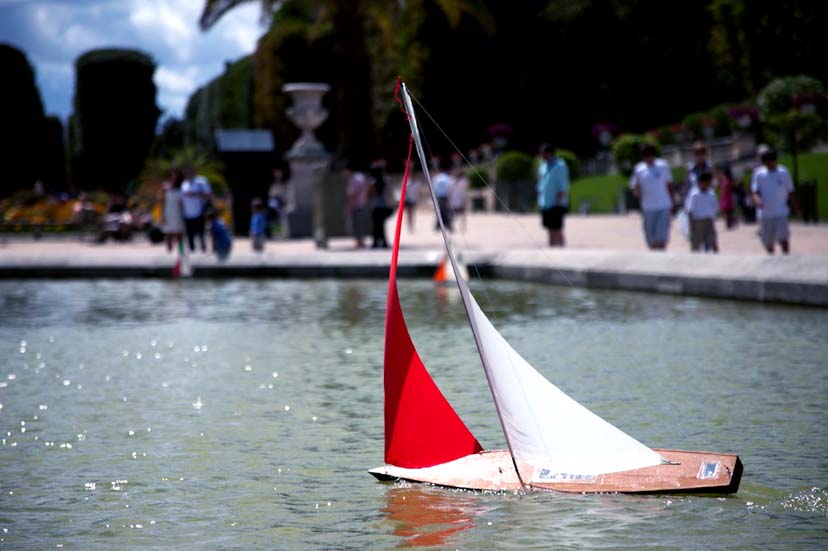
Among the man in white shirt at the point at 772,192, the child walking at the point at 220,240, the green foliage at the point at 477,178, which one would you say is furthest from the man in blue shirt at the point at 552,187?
the green foliage at the point at 477,178

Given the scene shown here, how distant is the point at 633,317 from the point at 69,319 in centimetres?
592

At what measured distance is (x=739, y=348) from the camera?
12.5 metres

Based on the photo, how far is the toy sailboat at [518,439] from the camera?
6812 mm

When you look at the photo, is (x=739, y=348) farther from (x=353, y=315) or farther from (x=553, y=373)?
(x=353, y=315)

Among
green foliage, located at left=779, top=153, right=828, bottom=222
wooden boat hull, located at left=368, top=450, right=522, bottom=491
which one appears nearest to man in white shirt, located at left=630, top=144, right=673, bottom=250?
wooden boat hull, located at left=368, top=450, right=522, bottom=491

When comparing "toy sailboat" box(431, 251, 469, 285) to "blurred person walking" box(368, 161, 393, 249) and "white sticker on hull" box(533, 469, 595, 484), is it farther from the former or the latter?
"white sticker on hull" box(533, 469, 595, 484)

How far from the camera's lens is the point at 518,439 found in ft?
22.6

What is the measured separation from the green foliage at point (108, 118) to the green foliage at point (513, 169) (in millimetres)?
35060

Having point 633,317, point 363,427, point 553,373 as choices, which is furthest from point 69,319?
point 363,427

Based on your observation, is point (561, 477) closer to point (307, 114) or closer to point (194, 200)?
point (194, 200)

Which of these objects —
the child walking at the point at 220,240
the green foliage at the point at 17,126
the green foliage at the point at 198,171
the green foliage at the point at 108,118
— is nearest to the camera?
the child walking at the point at 220,240

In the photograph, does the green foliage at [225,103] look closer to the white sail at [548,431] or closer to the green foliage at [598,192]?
the green foliage at [598,192]

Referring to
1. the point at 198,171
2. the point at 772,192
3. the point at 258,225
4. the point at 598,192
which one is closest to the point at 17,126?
the point at 198,171

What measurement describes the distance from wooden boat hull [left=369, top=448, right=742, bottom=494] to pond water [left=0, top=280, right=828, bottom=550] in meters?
0.06
